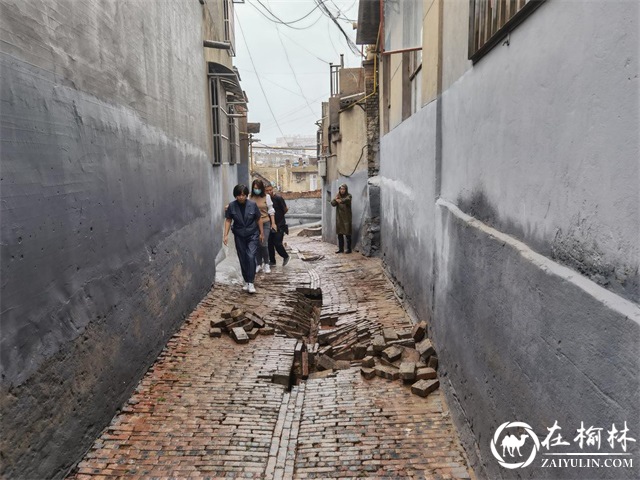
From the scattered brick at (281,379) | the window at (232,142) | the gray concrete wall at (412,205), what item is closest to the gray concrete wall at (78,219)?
the scattered brick at (281,379)

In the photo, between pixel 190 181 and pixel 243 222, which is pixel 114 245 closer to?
pixel 190 181

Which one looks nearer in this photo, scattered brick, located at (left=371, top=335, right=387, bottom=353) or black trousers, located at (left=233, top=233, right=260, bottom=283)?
scattered brick, located at (left=371, top=335, right=387, bottom=353)

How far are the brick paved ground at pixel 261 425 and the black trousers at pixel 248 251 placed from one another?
7.78ft

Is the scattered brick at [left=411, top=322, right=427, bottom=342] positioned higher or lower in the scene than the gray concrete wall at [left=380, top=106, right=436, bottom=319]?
lower

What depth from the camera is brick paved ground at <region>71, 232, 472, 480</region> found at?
→ 143 inches

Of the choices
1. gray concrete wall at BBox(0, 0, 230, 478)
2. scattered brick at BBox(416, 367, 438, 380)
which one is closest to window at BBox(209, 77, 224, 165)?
gray concrete wall at BBox(0, 0, 230, 478)

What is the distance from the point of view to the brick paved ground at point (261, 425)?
363 cm

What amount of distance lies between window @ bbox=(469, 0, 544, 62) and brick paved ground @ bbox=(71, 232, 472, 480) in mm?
2929

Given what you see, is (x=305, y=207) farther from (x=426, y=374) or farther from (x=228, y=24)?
(x=426, y=374)

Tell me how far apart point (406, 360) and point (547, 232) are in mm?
3228

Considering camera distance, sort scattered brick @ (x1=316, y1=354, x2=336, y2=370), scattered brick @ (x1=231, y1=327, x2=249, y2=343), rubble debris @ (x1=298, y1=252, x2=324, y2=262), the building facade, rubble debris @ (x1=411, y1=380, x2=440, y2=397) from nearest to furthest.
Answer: rubble debris @ (x1=411, y1=380, x2=440, y2=397) → scattered brick @ (x1=316, y1=354, x2=336, y2=370) → scattered brick @ (x1=231, y1=327, x2=249, y2=343) → the building facade → rubble debris @ (x1=298, y1=252, x2=324, y2=262)

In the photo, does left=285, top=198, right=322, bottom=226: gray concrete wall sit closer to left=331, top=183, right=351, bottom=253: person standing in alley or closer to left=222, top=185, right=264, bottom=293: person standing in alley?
left=331, top=183, right=351, bottom=253: person standing in alley

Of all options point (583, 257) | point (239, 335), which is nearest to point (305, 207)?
point (239, 335)

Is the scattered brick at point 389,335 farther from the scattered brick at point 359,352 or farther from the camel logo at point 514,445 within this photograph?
the camel logo at point 514,445
